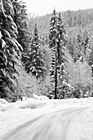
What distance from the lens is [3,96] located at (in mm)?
19719

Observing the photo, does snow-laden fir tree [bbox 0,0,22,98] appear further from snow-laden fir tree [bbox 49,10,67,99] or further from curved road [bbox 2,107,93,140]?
snow-laden fir tree [bbox 49,10,67,99]

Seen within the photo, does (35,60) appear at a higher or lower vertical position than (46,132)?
higher

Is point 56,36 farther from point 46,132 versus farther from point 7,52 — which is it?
point 46,132

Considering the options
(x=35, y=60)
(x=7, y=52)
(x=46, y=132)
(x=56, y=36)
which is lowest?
(x=46, y=132)

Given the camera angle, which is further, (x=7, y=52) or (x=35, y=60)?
(x=35, y=60)

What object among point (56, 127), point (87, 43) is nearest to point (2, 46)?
point (56, 127)

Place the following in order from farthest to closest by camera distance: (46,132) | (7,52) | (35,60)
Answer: (35,60) < (7,52) < (46,132)

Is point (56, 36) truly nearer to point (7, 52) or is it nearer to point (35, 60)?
point (35, 60)

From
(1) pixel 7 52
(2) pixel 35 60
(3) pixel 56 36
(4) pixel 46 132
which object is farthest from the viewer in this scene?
(2) pixel 35 60

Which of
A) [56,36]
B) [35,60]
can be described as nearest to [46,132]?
[56,36]

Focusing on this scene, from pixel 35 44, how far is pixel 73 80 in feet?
55.4

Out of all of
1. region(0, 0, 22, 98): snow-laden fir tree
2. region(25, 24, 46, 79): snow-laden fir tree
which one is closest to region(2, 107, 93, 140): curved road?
region(0, 0, 22, 98): snow-laden fir tree

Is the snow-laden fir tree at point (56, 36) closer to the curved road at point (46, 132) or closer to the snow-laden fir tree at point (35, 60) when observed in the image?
the snow-laden fir tree at point (35, 60)

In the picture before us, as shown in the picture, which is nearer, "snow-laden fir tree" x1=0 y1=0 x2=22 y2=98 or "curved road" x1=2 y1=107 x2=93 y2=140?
"curved road" x1=2 y1=107 x2=93 y2=140
